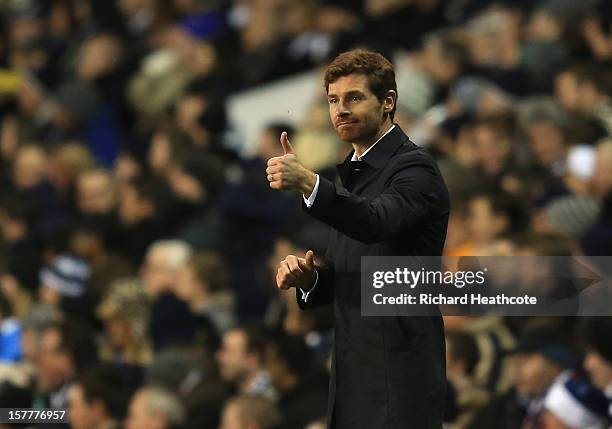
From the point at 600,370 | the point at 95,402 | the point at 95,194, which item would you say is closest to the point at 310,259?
the point at 600,370

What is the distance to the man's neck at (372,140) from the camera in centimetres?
441

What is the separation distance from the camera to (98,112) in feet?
42.8

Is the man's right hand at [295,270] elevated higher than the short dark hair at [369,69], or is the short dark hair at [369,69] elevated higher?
the short dark hair at [369,69]

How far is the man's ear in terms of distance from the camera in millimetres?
4379

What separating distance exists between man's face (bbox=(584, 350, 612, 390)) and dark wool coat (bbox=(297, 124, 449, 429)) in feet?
6.80

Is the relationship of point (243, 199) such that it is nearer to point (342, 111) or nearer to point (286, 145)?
point (342, 111)

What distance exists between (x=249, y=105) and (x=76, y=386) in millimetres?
5370

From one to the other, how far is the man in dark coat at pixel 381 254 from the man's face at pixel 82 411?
3.40m

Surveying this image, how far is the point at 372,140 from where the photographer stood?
4414 mm

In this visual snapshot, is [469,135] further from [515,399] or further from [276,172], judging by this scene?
[276,172]

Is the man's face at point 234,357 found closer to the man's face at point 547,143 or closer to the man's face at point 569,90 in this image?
the man's face at point 547,143

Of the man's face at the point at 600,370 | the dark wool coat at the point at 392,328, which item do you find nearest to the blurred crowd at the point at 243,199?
the man's face at the point at 600,370

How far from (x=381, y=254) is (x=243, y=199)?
5.56 m

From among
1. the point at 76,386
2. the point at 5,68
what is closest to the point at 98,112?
the point at 5,68
